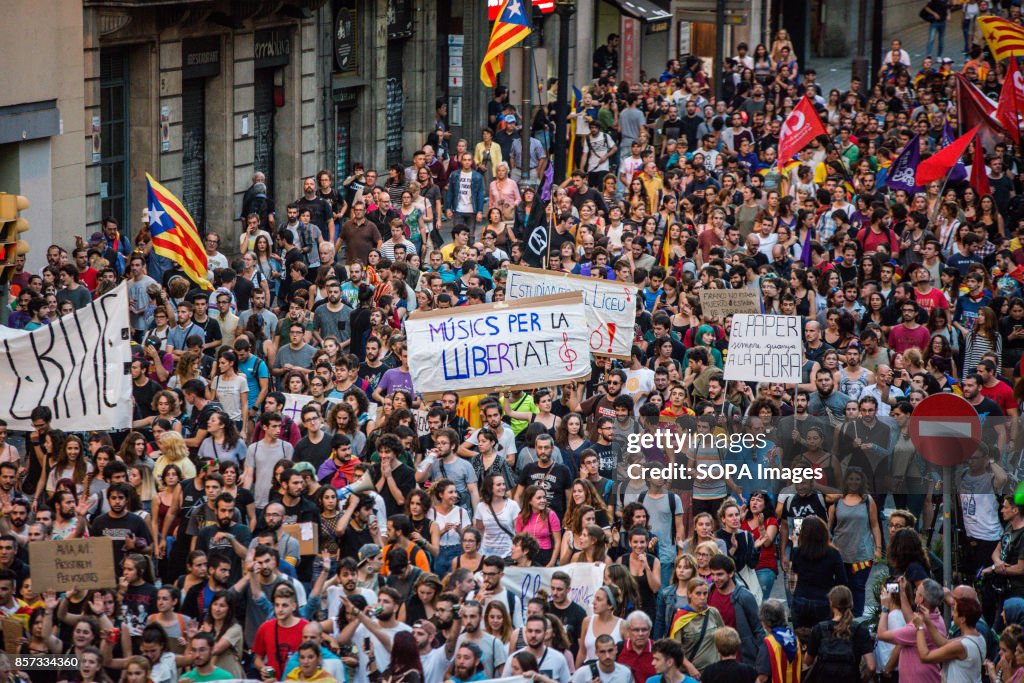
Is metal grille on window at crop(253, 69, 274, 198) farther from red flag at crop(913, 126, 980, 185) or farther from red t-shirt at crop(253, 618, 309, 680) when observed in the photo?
red t-shirt at crop(253, 618, 309, 680)

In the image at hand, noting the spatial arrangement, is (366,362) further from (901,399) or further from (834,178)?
(834,178)

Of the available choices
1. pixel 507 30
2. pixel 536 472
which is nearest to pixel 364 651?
pixel 536 472

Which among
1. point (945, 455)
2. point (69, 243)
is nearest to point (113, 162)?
point (69, 243)

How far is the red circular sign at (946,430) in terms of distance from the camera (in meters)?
10.5

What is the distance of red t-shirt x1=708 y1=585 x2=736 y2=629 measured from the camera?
10430mm

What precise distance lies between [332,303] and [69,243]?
20.8 ft

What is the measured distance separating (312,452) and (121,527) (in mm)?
1758

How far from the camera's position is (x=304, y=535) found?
11.1 meters

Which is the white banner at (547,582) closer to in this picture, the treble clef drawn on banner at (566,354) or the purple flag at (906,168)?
the treble clef drawn on banner at (566,354)

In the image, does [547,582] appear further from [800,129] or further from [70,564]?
[800,129]

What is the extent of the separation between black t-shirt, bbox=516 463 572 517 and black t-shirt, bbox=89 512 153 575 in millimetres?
2623

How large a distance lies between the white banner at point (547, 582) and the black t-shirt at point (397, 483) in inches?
60.0

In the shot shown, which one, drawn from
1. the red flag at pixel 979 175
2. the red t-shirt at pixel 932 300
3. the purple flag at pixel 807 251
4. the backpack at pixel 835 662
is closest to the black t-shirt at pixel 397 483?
the backpack at pixel 835 662

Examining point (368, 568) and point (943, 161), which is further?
point (943, 161)
